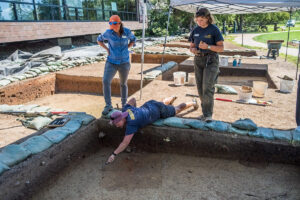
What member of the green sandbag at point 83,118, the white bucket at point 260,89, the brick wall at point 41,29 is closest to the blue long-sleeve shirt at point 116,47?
the green sandbag at point 83,118

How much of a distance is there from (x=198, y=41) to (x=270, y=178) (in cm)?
206

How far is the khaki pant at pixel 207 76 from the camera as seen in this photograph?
11.2 ft

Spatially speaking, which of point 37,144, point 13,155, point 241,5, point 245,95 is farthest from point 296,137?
point 241,5

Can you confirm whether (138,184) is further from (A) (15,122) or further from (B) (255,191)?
(A) (15,122)

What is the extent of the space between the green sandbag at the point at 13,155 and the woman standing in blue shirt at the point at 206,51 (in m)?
2.47

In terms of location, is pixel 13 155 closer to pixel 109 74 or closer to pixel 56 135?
pixel 56 135

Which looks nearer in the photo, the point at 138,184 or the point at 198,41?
the point at 138,184

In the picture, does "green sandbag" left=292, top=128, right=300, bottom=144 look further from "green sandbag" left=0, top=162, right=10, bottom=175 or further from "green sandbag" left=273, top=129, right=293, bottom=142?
"green sandbag" left=0, top=162, right=10, bottom=175

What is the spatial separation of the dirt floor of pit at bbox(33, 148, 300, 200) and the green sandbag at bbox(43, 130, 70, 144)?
43 cm

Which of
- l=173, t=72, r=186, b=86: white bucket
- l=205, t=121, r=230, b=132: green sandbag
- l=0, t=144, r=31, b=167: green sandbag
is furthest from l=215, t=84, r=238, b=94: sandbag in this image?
l=0, t=144, r=31, b=167: green sandbag

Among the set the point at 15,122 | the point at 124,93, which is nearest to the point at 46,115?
the point at 15,122

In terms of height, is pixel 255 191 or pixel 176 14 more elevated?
pixel 176 14

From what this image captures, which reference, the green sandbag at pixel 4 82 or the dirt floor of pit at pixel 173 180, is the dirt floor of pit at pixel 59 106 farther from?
the dirt floor of pit at pixel 173 180

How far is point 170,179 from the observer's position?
299 cm
